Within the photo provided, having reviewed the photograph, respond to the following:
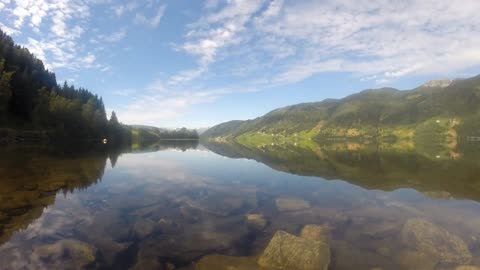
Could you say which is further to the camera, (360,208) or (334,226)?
(360,208)

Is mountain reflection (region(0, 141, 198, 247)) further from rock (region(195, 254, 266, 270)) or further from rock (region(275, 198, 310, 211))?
rock (region(275, 198, 310, 211))

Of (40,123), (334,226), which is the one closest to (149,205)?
(334,226)

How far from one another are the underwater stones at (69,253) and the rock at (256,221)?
9.36 meters

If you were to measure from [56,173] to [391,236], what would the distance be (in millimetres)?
37954

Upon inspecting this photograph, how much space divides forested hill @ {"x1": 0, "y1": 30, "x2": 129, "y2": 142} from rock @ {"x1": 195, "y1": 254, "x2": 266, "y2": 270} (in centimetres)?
12497

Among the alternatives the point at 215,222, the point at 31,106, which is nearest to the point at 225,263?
the point at 215,222

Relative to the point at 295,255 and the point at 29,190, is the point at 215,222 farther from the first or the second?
the point at 29,190

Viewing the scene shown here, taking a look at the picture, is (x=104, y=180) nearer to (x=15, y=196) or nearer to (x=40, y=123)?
(x=15, y=196)

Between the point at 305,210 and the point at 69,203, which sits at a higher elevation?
the point at 69,203

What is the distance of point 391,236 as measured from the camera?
17.5 meters

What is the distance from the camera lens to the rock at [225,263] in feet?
41.6

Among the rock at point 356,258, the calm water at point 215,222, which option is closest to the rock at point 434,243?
the calm water at point 215,222

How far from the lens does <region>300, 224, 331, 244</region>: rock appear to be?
16.6 metres

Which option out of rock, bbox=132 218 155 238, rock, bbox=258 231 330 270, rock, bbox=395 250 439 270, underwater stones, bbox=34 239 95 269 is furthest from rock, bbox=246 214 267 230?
underwater stones, bbox=34 239 95 269
